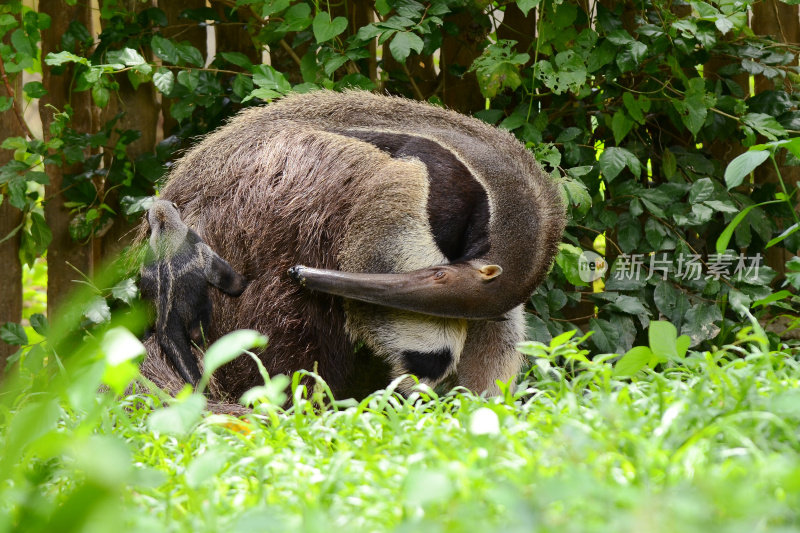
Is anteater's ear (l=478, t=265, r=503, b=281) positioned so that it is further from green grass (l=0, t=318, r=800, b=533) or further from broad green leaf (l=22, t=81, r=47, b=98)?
broad green leaf (l=22, t=81, r=47, b=98)

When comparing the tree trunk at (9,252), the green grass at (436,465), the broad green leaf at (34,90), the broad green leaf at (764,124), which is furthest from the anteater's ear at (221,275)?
the broad green leaf at (764,124)

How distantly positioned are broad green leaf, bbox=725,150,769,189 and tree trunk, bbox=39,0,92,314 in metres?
4.63

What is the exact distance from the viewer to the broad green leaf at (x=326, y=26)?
5.05 metres

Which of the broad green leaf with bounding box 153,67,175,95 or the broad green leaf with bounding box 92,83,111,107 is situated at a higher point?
the broad green leaf with bounding box 153,67,175,95

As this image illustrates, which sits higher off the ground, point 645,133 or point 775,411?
point 775,411

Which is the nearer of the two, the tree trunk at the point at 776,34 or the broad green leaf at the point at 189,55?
the broad green leaf at the point at 189,55

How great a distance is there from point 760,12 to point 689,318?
2.34m

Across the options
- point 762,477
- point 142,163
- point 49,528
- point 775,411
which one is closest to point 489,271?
point 775,411

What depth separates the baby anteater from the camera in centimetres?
389

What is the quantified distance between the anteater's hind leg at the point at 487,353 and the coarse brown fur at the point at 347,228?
174 mm

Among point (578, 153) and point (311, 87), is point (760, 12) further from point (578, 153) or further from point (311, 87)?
point (311, 87)

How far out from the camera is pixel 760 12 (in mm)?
6293

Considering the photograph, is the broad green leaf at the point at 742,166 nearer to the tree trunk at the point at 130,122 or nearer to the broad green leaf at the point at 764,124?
the broad green leaf at the point at 764,124

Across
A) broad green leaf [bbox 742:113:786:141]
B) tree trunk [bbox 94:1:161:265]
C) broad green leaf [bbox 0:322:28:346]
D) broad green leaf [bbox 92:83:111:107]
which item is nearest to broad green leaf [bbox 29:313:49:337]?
broad green leaf [bbox 0:322:28:346]
